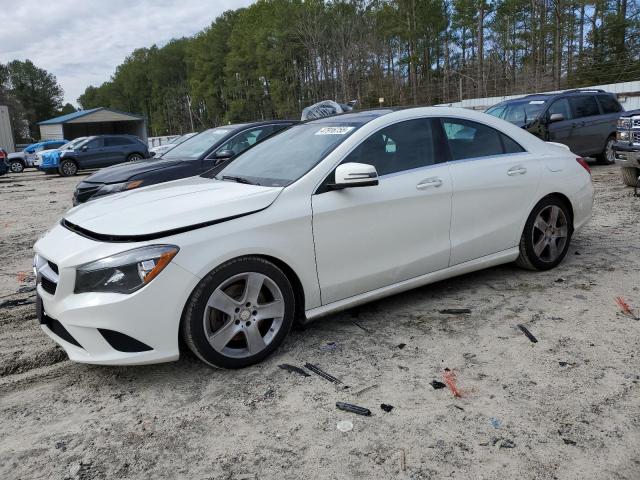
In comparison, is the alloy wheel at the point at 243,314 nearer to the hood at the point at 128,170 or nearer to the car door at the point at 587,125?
the hood at the point at 128,170

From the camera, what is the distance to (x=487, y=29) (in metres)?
53.2

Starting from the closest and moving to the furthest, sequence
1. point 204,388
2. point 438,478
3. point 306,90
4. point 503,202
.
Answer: point 438,478 → point 204,388 → point 503,202 → point 306,90

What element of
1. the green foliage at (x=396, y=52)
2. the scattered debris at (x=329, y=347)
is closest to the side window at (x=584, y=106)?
the scattered debris at (x=329, y=347)

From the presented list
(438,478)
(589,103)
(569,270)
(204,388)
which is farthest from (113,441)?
(589,103)

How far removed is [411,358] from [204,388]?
132 centimetres

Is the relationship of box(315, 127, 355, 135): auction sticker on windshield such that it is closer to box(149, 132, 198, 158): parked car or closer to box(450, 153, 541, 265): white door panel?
box(450, 153, 541, 265): white door panel

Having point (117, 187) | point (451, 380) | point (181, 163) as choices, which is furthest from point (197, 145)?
point (451, 380)

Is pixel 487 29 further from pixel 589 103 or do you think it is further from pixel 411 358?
pixel 411 358

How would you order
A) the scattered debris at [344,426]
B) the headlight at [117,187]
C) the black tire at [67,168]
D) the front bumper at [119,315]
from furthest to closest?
the black tire at [67,168] < the headlight at [117,187] < the front bumper at [119,315] < the scattered debris at [344,426]

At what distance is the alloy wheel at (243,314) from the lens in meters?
3.32

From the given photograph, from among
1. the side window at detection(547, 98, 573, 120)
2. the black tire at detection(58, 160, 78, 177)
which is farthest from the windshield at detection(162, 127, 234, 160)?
the black tire at detection(58, 160, 78, 177)

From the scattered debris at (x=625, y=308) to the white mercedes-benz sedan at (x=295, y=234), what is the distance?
843 mm

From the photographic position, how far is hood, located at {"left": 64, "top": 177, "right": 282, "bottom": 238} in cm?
325

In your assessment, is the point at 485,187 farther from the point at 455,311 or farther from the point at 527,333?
the point at 527,333
